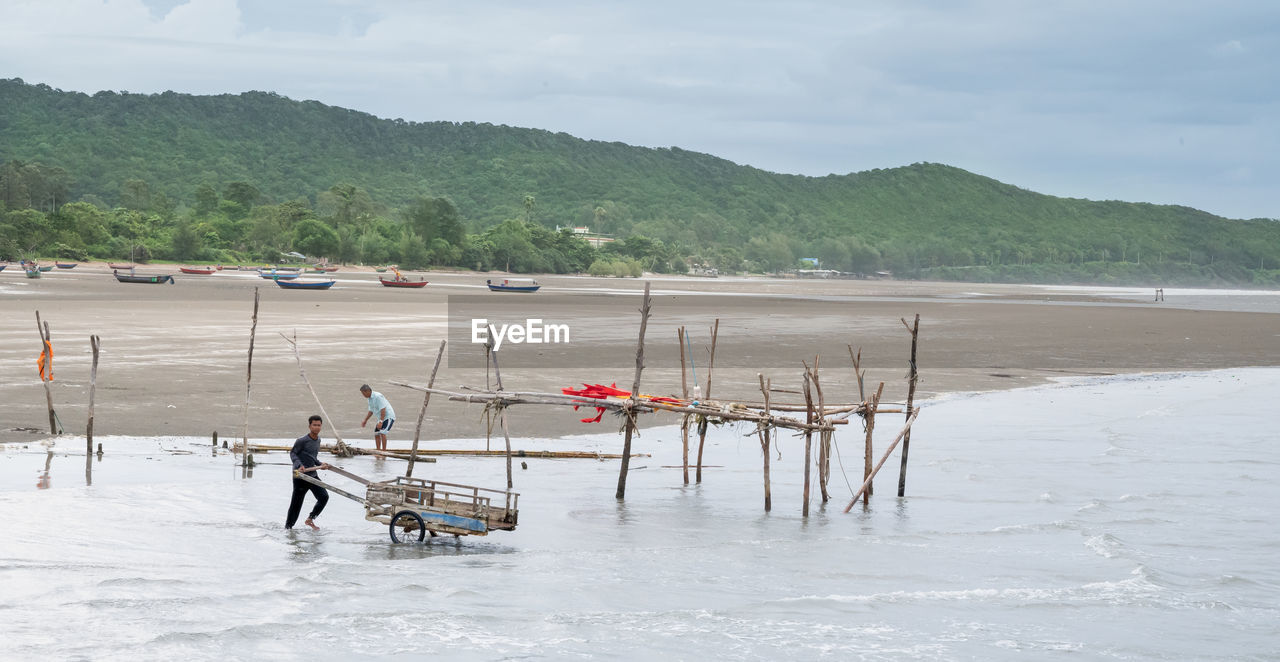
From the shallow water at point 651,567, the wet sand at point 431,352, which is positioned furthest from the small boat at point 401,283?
the shallow water at point 651,567

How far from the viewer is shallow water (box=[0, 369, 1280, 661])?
36.8 ft

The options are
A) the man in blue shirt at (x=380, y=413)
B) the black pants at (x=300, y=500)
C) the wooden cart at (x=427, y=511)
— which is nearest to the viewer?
the wooden cart at (x=427, y=511)

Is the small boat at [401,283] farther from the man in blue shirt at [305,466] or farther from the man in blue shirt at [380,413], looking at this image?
the man in blue shirt at [305,466]

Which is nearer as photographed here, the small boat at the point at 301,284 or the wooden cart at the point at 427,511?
the wooden cart at the point at 427,511

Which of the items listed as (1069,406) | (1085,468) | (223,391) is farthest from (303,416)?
(1069,406)

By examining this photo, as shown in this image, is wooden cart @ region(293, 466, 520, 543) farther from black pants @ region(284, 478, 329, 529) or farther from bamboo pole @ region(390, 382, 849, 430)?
bamboo pole @ region(390, 382, 849, 430)

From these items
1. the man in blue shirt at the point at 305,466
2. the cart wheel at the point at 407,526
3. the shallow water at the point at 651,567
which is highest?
the man in blue shirt at the point at 305,466

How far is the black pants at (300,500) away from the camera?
14.4 m

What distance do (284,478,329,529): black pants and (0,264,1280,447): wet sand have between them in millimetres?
4698

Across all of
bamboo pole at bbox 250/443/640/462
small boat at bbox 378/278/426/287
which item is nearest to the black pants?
bamboo pole at bbox 250/443/640/462

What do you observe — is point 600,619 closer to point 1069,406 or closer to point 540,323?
point 1069,406

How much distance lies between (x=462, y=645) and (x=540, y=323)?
120ft

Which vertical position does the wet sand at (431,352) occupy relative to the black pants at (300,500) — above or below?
above

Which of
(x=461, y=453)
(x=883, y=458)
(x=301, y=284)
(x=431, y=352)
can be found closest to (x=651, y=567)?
(x=883, y=458)
